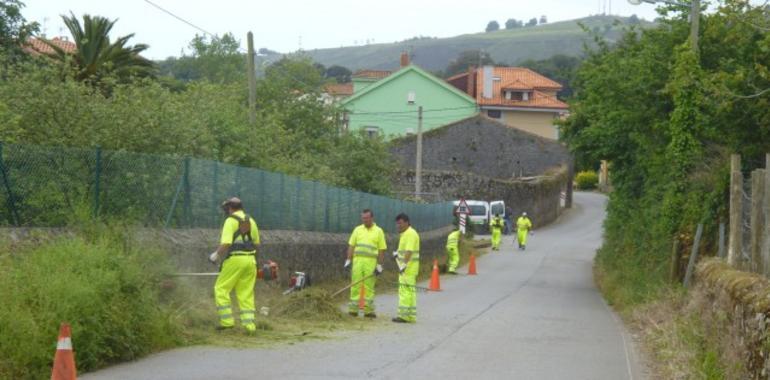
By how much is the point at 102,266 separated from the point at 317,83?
79.8 m

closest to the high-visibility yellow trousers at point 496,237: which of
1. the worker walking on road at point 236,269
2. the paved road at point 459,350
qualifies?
the paved road at point 459,350

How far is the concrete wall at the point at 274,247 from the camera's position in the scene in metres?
16.4

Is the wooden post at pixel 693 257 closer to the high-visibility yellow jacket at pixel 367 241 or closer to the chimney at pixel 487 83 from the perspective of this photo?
the high-visibility yellow jacket at pixel 367 241

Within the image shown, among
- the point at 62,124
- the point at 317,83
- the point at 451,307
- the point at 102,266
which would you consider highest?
the point at 317,83

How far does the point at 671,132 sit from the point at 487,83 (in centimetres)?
7179

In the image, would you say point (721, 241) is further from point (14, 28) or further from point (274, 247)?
point (14, 28)

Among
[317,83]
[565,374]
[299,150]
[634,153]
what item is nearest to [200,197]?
[565,374]

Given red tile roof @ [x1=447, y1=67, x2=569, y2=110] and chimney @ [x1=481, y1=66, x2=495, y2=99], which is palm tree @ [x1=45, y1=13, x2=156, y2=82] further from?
chimney @ [x1=481, y1=66, x2=495, y2=99]

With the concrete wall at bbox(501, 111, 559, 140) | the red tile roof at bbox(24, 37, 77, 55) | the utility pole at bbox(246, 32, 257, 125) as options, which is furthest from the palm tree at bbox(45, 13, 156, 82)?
the concrete wall at bbox(501, 111, 559, 140)

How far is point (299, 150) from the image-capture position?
42.2 m

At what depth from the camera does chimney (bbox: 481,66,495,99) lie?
95.1 metres

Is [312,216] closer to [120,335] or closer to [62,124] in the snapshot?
[62,124]

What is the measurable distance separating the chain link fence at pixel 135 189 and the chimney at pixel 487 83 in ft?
227

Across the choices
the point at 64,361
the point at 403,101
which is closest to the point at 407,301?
the point at 64,361
